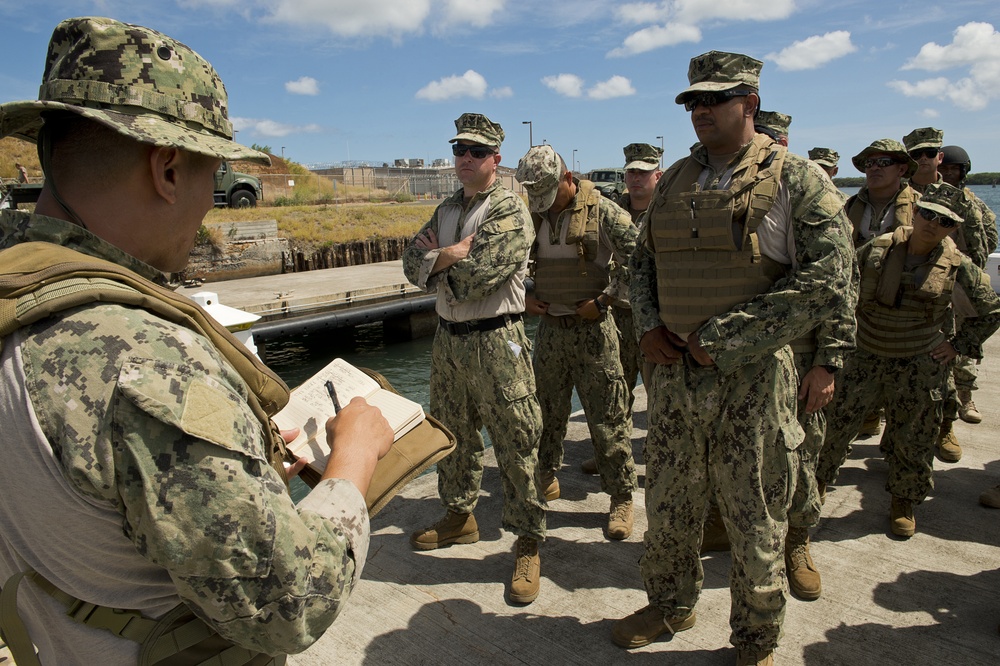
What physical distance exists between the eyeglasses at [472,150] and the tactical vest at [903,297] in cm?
245

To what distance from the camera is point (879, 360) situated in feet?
13.3

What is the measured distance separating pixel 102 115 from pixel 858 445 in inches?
221

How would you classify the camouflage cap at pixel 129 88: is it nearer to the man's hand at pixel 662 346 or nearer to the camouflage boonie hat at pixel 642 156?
the man's hand at pixel 662 346

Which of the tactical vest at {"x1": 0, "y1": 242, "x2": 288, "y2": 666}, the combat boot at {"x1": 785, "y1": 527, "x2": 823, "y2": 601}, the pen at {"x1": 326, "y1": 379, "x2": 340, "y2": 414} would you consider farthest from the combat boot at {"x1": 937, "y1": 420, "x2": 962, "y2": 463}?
Answer: the tactical vest at {"x1": 0, "y1": 242, "x2": 288, "y2": 666}

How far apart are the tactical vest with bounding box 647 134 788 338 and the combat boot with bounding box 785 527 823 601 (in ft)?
4.86

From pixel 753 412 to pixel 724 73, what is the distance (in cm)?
135

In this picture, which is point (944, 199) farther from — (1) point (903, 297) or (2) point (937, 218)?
(1) point (903, 297)

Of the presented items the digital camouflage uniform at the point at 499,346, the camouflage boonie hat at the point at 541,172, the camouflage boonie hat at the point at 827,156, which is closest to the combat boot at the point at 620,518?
the digital camouflage uniform at the point at 499,346

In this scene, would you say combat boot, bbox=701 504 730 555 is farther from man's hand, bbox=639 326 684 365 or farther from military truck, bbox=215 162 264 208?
military truck, bbox=215 162 264 208

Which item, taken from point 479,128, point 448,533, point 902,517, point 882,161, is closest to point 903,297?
point 882,161

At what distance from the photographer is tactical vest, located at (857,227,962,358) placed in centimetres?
391

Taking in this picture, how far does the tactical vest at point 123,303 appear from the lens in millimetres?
974

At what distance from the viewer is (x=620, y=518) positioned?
399 centimetres

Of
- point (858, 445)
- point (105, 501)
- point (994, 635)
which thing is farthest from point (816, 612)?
point (105, 501)
